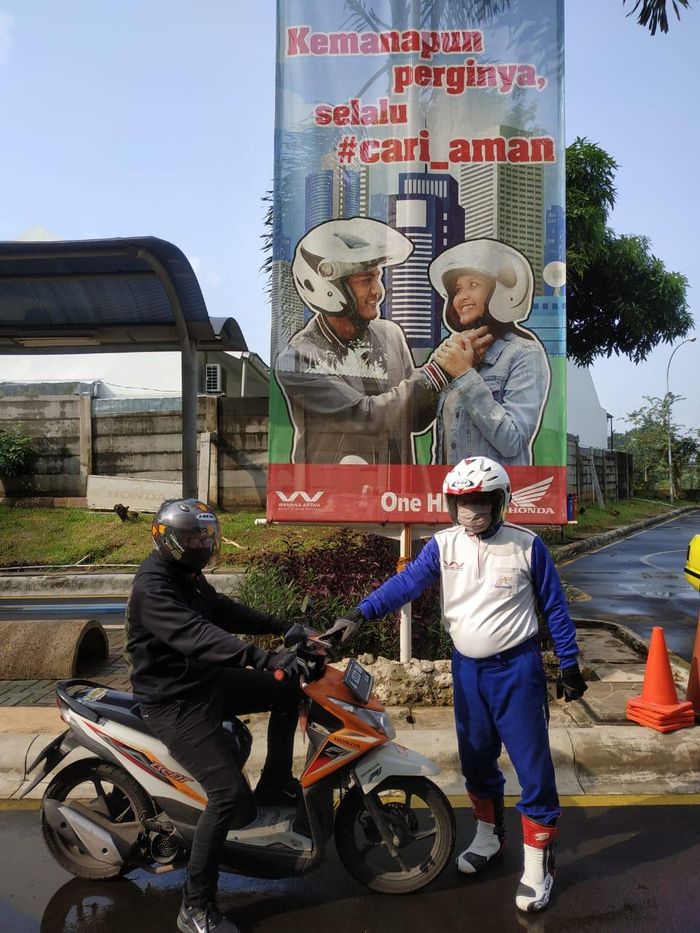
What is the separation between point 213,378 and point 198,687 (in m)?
16.1

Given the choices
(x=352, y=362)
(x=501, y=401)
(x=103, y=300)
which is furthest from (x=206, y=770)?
(x=103, y=300)

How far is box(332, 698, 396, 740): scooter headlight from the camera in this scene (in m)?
3.17

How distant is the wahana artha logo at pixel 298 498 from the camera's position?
230 inches

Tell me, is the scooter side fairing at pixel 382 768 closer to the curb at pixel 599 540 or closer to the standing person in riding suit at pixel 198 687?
the standing person in riding suit at pixel 198 687

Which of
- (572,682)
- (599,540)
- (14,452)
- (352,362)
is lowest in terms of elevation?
(599,540)

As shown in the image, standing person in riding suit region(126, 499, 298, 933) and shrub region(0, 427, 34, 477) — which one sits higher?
shrub region(0, 427, 34, 477)

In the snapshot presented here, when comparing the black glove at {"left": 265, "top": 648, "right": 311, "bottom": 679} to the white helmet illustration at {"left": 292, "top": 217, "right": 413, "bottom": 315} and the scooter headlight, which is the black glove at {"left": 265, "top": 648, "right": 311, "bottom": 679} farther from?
the white helmet illustration at {"left": 292, "top": 217, "right": 413, "bottom": 315}

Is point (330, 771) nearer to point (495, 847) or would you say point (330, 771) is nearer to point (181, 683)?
point (181, 683)

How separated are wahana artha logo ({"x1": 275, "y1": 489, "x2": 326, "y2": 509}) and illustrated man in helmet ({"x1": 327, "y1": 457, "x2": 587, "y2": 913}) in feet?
7.68

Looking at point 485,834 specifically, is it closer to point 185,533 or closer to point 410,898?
point 410,898

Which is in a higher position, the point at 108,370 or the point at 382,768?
the point at 108,370

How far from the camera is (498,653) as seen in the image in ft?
10.9

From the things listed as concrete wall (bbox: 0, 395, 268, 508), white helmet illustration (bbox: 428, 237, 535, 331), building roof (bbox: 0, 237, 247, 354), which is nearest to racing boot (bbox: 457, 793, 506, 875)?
white helmet illustration (bbox: 428, 237, 535, 331)

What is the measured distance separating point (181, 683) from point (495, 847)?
1564 mm
